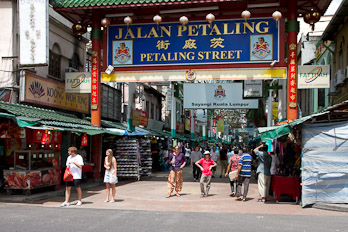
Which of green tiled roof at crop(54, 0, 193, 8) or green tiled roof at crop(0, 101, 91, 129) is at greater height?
green tiled roof at crop(54, 0, 193, 8)

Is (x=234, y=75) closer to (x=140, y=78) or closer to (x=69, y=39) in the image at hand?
(x=140, y=78)

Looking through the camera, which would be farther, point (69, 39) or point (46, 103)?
point (69, 39)

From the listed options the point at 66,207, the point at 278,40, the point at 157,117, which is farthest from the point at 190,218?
the point at 157,117

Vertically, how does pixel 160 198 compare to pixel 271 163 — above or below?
below

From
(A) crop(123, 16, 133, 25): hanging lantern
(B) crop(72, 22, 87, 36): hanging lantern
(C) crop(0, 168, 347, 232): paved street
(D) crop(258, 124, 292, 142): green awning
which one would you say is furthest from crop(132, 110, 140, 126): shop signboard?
(D) crop(258, 124, 292, 142): green awning

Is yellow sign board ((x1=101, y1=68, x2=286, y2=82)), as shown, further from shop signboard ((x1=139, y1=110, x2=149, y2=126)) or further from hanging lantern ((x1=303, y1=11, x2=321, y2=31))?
shop signboard ((x1=139, y1=110, x2=149, y2=126))

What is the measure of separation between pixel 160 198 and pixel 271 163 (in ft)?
13.2

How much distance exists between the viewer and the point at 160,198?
45.2 ft

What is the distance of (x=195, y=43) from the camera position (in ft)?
56.6

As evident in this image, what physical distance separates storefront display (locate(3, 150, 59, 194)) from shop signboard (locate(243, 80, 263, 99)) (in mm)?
10067

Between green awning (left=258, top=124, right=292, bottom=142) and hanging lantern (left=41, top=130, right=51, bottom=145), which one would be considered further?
hanging lantern (left=41, top=130, right=51, bottom=145)

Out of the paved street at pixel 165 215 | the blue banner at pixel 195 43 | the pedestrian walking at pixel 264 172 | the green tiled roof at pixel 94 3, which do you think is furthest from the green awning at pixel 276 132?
the green tiled roof at pixel 94 3

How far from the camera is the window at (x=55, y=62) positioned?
62.7 feet

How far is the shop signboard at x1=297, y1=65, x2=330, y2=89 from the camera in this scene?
1600cm
